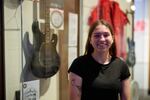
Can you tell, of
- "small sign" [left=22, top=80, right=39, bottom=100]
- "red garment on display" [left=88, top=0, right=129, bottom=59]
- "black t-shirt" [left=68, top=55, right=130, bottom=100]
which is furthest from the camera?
"red garment on display" [left=88, top=0, right=129, bottom=59]

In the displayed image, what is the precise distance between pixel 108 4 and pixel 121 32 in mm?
Result: 571

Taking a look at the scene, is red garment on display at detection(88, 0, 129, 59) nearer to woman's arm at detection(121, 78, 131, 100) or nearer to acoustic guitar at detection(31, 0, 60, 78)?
acoustic guitar at detection(31, 0, 60, 78)

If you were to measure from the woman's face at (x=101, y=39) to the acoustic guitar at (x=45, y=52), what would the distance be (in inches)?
21.3

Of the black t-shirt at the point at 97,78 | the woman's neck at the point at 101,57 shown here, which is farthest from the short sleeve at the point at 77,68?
the woman's neck at the point at 101,57

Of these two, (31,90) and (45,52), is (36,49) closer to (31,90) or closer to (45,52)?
(45,52)

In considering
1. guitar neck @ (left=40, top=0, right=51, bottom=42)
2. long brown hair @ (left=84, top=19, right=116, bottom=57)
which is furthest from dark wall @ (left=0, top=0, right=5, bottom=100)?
long brown hair @ (left=84, top=19, right=116, bottom=57)

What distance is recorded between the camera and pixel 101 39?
181 cm

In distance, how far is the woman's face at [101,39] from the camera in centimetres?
181

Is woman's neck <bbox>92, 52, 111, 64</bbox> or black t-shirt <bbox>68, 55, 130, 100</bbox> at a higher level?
woman's neck <bbox>92, 52, 111, 64</bbox>

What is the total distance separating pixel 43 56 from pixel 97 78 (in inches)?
25.9

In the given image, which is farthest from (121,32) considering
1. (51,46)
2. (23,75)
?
(23,75)

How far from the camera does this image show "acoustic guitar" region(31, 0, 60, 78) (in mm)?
2217

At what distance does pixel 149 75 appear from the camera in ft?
15.6

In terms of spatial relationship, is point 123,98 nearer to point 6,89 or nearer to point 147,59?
point 6,89
